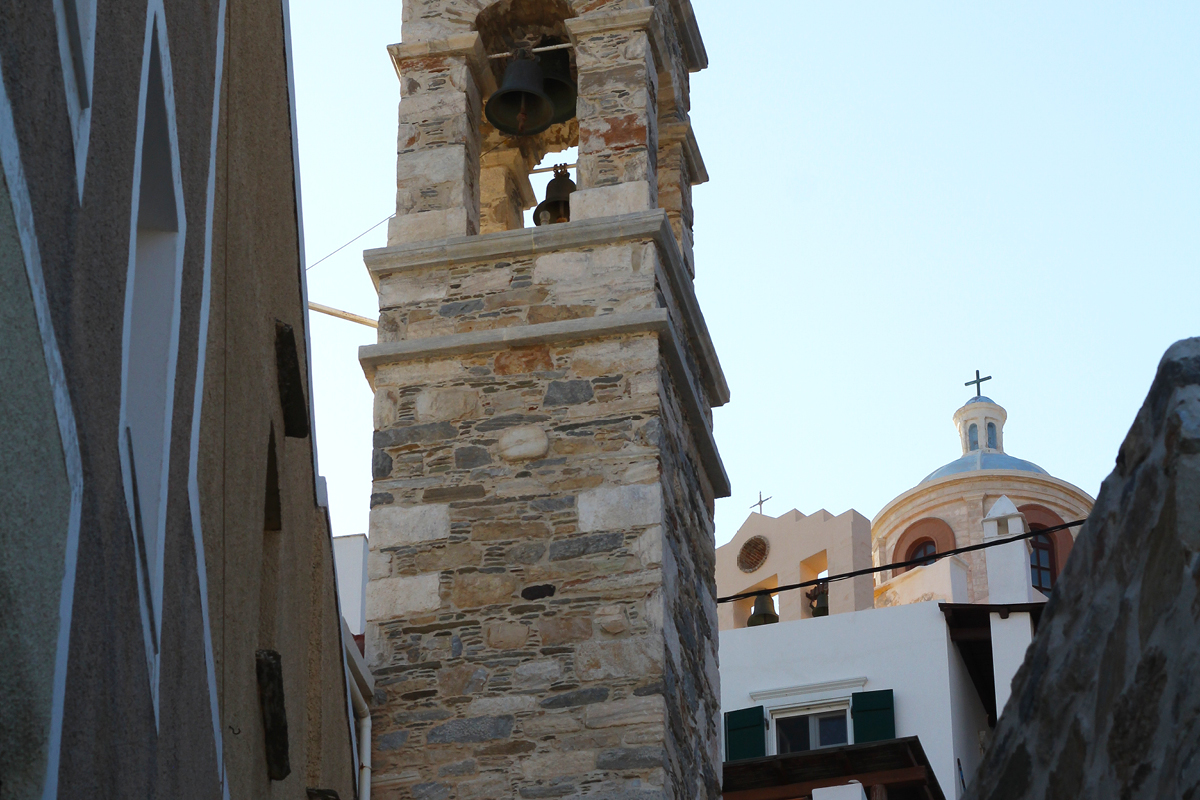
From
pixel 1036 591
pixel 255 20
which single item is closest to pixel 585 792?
pixel 255 20

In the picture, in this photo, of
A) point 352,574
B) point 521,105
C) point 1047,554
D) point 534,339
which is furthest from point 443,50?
point 1047,554

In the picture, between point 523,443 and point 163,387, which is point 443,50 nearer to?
point 523,443

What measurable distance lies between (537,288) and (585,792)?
102 inches

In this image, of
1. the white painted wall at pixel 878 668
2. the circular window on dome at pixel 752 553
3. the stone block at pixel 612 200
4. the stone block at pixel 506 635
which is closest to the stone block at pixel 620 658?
the stone block at pixel 506 635

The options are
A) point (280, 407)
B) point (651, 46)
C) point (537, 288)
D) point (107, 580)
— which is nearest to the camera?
point (107, 580)

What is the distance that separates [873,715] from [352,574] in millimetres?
9439

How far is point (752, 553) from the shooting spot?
1273 inches

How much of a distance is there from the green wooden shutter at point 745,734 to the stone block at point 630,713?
13.2m

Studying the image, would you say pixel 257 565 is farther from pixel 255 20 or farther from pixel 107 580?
pixel 107 580

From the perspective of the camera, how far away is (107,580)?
A: 2.92 m

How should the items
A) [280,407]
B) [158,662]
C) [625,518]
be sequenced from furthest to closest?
[625,518] < [280,407] < [158,662]

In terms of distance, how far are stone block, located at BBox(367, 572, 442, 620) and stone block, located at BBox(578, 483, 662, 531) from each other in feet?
2.50

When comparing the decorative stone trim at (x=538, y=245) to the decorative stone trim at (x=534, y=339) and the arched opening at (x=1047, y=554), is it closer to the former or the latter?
the decorative stone trim at (x=534, y=339)

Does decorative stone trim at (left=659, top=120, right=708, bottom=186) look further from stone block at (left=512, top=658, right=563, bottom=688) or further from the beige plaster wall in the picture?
the beige plaster wall
